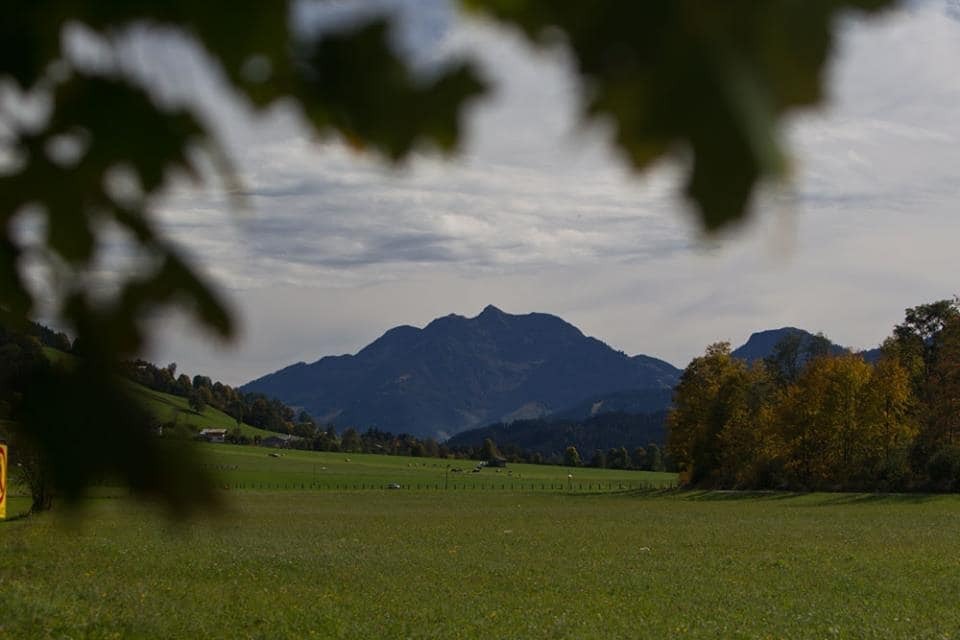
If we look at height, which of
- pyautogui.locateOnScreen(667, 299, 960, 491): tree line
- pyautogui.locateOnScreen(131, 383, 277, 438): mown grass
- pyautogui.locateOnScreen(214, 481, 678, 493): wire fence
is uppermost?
pyautogui.locateOnScreen(667, 299, 960, 491): tree line

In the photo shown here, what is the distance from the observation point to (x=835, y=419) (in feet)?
202

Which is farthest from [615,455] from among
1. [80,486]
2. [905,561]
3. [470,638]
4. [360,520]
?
[80,486]

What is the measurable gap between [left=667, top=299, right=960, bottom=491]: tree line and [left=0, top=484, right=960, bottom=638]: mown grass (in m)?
25.2

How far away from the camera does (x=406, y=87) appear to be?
120 centimetres

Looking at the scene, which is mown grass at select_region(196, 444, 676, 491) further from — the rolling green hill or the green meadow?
the rolling green hill

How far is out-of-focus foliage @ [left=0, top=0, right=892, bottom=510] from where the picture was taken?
1.00 m

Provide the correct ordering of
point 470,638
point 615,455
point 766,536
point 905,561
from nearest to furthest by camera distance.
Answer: point 470,638
point 905,561
point 766,536
point 615,455

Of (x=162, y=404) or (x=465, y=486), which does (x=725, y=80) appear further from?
(x=465, y=486)

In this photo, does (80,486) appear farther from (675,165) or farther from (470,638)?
(470,638)

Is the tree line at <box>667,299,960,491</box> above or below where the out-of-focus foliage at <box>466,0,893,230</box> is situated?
above

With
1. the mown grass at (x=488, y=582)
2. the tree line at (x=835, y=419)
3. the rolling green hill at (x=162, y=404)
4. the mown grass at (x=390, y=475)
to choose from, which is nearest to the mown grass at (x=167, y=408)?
the rolling green hill at (x=162, y=404)

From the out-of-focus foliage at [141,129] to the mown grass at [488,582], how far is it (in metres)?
7.03

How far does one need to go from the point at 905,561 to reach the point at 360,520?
75.6ft

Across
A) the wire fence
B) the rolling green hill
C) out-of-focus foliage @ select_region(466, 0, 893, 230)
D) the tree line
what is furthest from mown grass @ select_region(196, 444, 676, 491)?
out-of-focus foliage @ select_region(466, 0, 893, 230)
